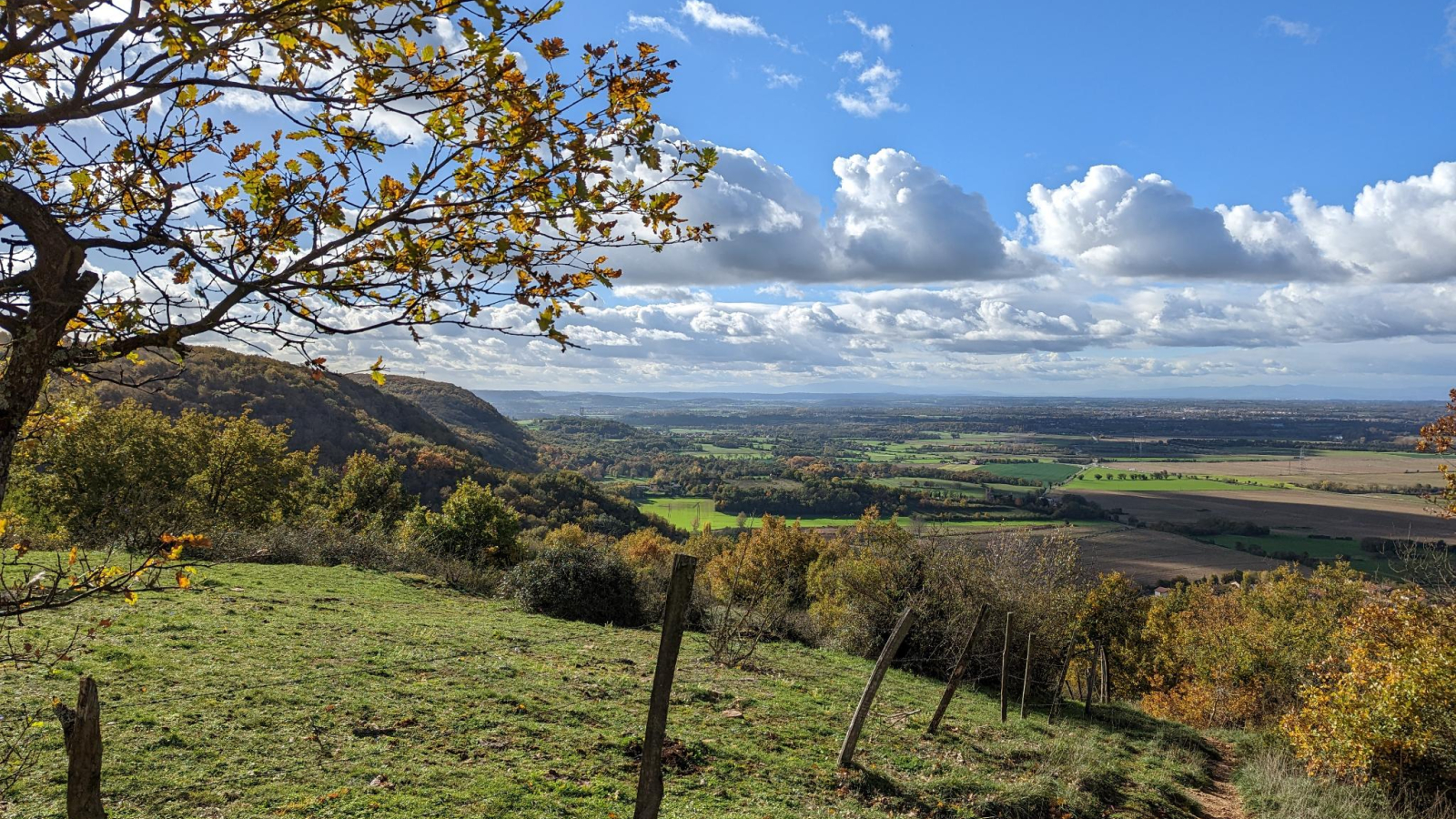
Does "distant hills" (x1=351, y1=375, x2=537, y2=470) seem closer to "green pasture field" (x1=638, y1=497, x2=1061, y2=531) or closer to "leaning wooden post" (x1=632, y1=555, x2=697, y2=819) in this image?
"green pasture field" (x1=638, y1=497, x2=1061, y2=531)

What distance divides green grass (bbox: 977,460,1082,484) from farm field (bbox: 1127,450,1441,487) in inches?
542

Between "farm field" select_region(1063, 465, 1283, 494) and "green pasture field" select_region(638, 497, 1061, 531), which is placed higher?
"farm field" select_region(1063, 465, 1283, 494)

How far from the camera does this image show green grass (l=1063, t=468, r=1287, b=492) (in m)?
106

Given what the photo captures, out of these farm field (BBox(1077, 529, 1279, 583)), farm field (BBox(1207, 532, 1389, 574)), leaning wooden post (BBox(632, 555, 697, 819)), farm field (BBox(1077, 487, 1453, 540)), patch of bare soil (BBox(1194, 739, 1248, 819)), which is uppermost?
leaning wooden post (BBox(632, 555, 697, 819))

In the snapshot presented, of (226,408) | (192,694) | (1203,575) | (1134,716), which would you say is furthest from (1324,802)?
(226,408)

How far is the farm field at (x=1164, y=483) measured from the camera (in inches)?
4171

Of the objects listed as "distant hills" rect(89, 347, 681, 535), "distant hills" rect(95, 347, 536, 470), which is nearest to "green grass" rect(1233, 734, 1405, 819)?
"distant hills" rect(89, 347, 681, 535)

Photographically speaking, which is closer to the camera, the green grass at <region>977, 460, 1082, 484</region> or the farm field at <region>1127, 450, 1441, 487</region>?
the farm field at <region>1127, 450, 1441, 487</region>

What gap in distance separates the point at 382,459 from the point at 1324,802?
232 ft

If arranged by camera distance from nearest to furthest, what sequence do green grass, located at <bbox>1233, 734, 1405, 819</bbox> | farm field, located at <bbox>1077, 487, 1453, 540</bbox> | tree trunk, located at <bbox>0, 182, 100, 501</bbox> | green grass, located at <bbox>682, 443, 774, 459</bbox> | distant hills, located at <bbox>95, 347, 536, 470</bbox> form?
tree trunk, located at <bbox>0, 182, 100, 501</bbox> → green grass, located at <bbox>1233, 734, 1405, 819</bbox> → distant hills, located at <bbox>95, 347, 536, 470</bbox> → farm field, located at <bbox>1077, 487, 1453, 540</bbox> → green grass, located at <bbox>682, 443, 774, 459</bbox>

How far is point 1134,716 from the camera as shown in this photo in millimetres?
19453

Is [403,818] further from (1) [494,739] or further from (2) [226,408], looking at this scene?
(2) [226,408]

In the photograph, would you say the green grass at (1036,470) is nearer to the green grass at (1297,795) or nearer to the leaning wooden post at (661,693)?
the green grass at (1297,795)

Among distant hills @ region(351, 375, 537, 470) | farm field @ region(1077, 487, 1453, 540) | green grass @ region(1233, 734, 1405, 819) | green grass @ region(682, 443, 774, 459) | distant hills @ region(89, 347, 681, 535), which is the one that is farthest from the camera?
green grass @ region(682, 443, 774, 459)
